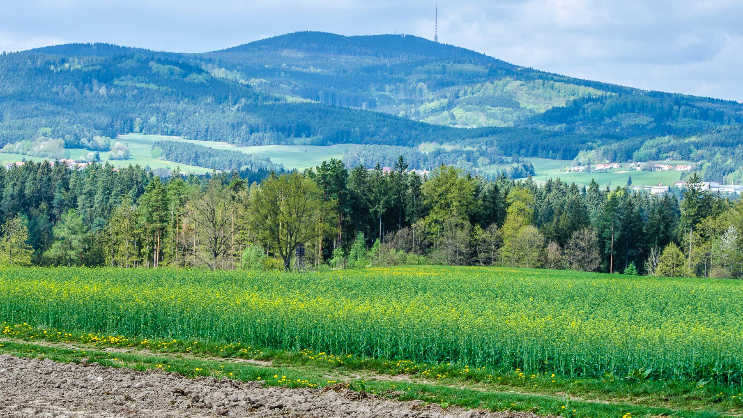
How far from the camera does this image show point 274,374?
89.3ft

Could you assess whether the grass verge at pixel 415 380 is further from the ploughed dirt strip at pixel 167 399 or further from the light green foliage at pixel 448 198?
the light green foliage at pixel 448 198

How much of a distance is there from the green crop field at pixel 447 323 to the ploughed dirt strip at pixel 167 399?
8.23m

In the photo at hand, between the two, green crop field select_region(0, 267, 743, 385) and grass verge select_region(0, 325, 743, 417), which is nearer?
grass verge select_region(0, 325, 743, 417)

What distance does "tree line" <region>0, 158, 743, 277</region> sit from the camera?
94875 mm

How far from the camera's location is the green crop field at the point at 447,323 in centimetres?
2906

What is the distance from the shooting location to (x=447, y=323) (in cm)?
3325

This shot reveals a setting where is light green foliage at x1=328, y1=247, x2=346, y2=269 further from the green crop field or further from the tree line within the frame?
the green crop field

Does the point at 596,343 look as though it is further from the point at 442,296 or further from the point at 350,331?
the point at 442,296

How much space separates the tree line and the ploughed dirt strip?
207 feet

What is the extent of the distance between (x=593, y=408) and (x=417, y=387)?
552 cm

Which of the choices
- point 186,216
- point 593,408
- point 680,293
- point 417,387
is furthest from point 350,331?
point 186,216

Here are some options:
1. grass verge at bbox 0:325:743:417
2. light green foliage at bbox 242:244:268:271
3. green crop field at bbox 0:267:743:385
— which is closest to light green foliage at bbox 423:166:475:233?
light green foliage at bbox 242:244:268:271

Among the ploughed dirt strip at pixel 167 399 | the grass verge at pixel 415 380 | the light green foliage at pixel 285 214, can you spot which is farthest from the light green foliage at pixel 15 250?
the ploughed dirt strip at pixel 167 399

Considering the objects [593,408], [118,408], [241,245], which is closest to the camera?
[118,408]
